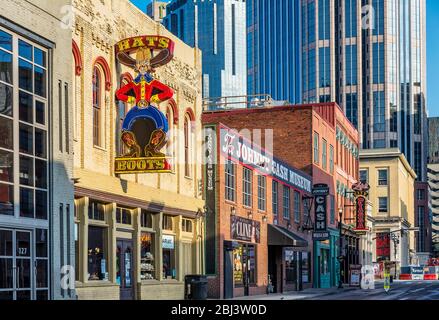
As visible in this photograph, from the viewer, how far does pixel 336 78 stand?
196750 mm

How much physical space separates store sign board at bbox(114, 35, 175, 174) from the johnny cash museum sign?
10334 mm

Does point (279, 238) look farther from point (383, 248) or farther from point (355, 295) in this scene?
point (383, 248)

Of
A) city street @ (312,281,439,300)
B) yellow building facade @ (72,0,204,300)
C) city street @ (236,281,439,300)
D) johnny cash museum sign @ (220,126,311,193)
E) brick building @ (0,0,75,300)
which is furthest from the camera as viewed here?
city street @ (312,281,439,300)

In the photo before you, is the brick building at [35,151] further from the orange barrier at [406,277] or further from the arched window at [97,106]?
the orange barrier at [406,277]

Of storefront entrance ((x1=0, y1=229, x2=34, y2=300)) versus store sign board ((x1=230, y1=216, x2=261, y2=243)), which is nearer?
storefront entrance ((x1=0, y1=229, x2=34, y2=300))

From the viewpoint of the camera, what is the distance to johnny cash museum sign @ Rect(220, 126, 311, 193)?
129 ft

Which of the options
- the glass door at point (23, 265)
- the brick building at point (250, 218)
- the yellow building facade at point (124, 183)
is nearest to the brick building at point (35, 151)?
the glass door at point (23, 265)

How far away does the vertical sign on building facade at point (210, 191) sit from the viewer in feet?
124

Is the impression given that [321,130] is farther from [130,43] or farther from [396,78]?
[396,78]

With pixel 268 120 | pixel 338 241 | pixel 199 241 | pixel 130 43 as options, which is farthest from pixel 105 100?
pixel 338 241

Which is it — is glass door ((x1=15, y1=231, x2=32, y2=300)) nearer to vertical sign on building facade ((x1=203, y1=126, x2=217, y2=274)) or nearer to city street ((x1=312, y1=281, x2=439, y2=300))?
vertical sign on building facade ((x1=203, y1=126, x2=217, y2=274))

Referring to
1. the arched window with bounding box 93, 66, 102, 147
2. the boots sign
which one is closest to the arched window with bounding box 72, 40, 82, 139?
the arched window with bounding box 93, 66, 102, 147

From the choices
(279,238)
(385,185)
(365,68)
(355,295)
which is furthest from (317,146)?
(365,68)

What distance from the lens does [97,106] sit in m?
26.9
